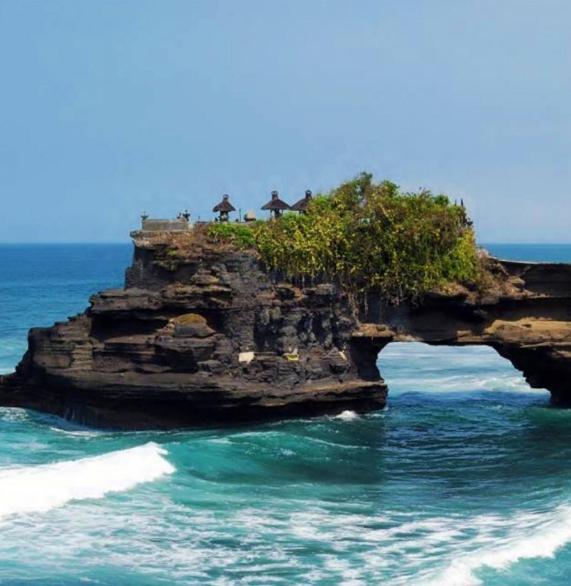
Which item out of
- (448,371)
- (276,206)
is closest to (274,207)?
(276,206)

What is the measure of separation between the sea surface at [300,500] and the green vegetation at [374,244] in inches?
179

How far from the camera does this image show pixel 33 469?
2892cm

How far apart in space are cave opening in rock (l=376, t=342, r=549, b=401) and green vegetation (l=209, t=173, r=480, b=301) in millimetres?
8718

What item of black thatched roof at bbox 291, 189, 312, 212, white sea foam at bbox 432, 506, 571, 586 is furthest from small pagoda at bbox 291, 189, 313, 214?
white sea foam at bbox 432, 506, 571, 586

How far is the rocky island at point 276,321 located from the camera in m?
34.1

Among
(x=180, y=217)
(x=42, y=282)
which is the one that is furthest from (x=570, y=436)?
(x=42, y=282)

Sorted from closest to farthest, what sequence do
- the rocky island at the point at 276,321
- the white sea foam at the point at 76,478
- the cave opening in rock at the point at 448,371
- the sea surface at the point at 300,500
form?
the sea surface at the point at 300,500 → the white sea foam at the point at 76,478 → the rocky island at the point at 276,321 → the cave opening in rock at the point at 448,371

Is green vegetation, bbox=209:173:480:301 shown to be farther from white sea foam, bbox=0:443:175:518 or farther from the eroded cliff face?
white sea foam, bbox=0:443:175:518

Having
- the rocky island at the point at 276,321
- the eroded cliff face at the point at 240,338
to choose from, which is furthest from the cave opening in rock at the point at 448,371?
the rocky island at the point at 276,321

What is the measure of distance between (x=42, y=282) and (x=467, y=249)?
92.5 m

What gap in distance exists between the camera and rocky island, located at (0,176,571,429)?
3412 cm

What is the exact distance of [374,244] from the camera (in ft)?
118

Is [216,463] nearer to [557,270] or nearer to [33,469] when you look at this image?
[33,469]

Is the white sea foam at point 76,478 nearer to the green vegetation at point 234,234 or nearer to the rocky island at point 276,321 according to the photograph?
the rocky island at point 276,321
